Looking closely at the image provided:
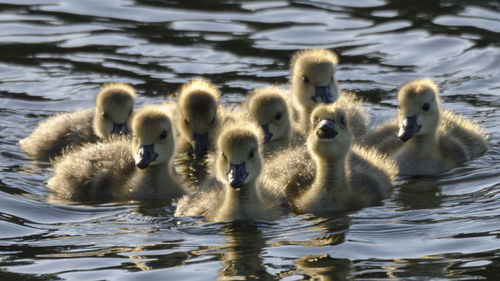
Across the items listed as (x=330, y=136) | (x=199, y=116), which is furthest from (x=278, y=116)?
(x=330, y=136)

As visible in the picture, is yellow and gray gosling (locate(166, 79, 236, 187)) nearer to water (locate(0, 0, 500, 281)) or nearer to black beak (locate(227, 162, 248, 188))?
water (locate(0, 0, 500, 281))

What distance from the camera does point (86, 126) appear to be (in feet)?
30.8

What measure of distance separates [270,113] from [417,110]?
1.11m

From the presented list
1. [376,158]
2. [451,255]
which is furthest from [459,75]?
[451,255]

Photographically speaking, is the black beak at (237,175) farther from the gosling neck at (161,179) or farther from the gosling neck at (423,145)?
the gosling neck at (423,145)

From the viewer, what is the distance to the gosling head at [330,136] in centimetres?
773

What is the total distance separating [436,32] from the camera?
12406 mm

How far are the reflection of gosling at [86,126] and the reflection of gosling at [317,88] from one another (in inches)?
54.7

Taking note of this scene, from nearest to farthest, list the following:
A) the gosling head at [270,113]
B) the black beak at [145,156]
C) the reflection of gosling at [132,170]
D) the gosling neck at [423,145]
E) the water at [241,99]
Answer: the water at [241,99] < the black beak at [145,156] < the reflection of gosling at [132,170] < the gosling neck at [423,145] < the gosling head at [270,113]

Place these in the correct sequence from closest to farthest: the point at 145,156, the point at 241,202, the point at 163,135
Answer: the point at 241,202, the point at 145,156, the point at 163,135

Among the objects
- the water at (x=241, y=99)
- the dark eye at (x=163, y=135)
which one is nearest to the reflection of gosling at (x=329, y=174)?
the water at (x=241, y=99)

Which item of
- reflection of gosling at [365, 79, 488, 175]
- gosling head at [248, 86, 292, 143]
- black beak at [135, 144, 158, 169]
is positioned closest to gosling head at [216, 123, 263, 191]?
black beak at [135, 144, 158, 169]

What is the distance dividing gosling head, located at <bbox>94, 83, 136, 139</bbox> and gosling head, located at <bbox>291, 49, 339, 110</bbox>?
1402 mm

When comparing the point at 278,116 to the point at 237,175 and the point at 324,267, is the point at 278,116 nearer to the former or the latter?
the point at 237,175
